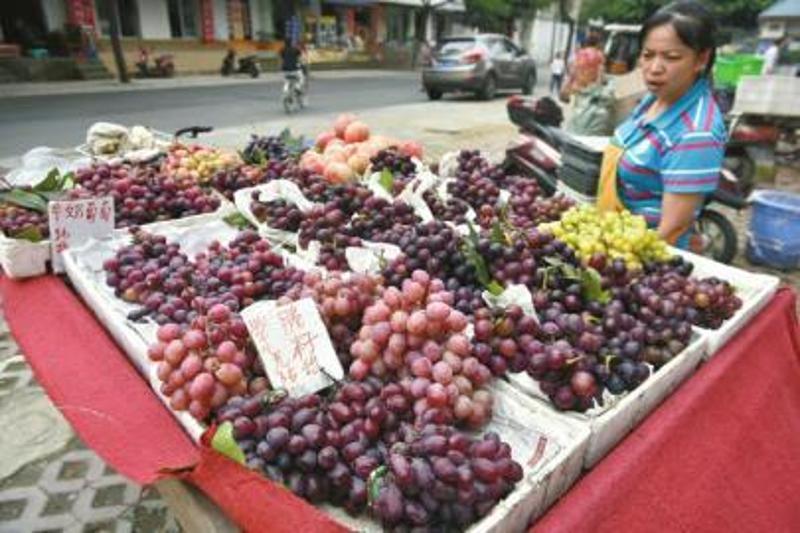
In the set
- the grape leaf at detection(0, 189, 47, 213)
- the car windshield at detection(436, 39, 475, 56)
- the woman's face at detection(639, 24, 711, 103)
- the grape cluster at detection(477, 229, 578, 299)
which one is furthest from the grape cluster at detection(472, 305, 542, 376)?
the car windshield at detection(436, 39, 475, 56)

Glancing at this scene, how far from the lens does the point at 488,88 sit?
661 inches

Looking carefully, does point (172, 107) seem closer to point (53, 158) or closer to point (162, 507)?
point (53, 158)

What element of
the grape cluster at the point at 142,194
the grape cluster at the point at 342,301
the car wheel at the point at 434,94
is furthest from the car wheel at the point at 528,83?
the grape cluster at the point at 342,301

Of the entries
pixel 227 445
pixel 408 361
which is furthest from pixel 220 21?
pixel 227 445

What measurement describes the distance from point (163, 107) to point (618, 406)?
13.8m

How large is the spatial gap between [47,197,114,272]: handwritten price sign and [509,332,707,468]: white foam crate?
1716 mm

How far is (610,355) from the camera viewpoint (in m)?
1.55

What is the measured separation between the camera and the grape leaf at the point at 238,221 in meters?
2.51

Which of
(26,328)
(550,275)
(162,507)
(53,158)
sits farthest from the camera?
(53,158)

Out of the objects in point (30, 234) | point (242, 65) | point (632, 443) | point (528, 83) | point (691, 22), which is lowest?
point (528, 83)

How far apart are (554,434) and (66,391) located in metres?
1.30

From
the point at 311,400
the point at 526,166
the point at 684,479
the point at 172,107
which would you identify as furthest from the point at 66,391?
the point at 172,107

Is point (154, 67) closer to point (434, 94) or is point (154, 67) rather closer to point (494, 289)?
point (434, 94)

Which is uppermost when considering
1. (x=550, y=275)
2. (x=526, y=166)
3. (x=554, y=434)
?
(x=550, y=275)
